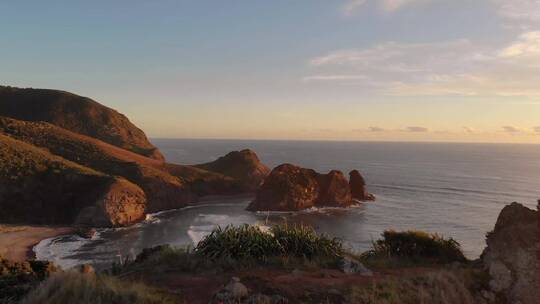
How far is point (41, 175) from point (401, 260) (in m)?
74.2

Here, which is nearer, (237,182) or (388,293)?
(388,293)

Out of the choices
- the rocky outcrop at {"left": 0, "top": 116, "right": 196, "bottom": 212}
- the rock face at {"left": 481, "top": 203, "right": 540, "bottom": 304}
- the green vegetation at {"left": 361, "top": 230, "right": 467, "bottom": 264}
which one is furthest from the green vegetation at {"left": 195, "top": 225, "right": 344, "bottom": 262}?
the rocky outcrop at {"left": 0, "top": 116, "right": 196, "bottom": 212}

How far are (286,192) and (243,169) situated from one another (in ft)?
122

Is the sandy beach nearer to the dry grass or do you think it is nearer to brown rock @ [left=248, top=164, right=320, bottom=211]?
brown rock @ [left=248, top=164, right=320, bottom=211]

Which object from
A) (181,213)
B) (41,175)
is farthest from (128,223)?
(41,175)

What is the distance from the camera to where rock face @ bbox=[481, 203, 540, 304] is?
488 inches

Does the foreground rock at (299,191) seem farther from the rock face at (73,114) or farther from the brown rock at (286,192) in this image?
the rock face at (73,114)

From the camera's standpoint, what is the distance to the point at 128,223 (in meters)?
71.8

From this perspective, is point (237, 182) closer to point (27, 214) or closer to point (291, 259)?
point (27, 214)

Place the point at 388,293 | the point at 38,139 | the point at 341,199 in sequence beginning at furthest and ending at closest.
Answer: the point at 38,139 → the point at 341,199 → the point at 388,293

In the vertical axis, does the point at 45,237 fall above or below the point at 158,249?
below

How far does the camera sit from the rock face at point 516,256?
12406 millimetres

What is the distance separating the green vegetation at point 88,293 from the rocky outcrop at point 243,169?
335ft

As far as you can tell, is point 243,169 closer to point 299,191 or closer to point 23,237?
point 299,191
